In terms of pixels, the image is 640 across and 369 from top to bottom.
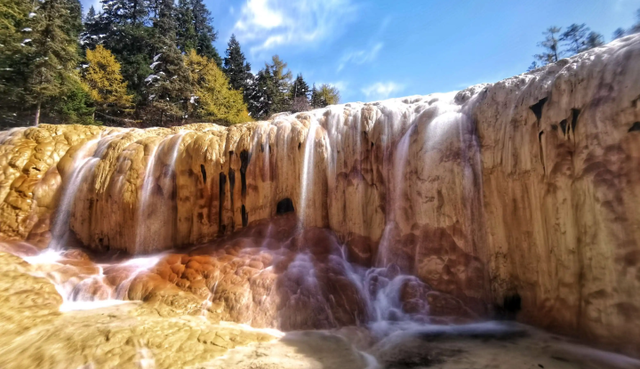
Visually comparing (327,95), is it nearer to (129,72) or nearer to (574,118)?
(129,72)

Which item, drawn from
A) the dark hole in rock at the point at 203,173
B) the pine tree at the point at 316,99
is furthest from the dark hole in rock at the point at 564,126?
the pine tree at the point at 316,99

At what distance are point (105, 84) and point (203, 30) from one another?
20.9 m

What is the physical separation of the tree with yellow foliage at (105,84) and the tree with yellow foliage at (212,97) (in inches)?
179

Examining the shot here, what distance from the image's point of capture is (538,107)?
5133 mm

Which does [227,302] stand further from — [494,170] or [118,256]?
[494,170]

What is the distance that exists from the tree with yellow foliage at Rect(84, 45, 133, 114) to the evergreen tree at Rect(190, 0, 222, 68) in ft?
46.2

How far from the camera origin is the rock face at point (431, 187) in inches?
165

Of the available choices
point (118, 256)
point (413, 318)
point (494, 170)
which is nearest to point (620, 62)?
point (494, 170)

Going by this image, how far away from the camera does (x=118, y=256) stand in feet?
27.5

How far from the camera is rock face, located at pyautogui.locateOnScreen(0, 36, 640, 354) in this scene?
4.19 metres

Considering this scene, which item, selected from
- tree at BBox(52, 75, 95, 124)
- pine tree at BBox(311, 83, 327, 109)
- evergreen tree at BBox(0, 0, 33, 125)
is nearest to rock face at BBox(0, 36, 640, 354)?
evergreen tree at BBox(0, 0, 33, 125)

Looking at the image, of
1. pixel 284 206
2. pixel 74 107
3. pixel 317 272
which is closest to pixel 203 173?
pixel 284 206

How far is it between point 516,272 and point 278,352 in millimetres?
4033

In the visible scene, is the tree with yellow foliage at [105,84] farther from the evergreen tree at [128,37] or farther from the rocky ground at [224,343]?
the rocky ground at [224,343]
